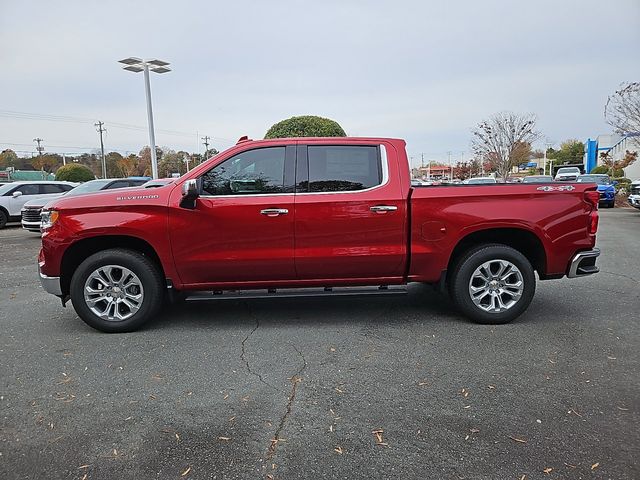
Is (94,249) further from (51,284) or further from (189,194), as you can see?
(189,194)

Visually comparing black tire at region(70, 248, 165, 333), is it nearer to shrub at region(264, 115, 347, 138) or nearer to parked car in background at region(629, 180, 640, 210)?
shrub at region(264, 115, 347, 138)

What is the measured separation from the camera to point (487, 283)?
4.85 meters

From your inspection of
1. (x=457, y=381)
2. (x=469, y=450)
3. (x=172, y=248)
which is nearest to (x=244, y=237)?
(x=172, y=248)

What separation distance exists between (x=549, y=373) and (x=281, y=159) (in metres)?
3.14

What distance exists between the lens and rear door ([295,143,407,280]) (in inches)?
183

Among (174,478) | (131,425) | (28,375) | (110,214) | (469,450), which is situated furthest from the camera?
(110,214)

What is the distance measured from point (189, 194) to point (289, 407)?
2.33 metres

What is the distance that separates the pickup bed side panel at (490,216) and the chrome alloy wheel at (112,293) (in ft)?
9.54

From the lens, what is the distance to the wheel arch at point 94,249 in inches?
187

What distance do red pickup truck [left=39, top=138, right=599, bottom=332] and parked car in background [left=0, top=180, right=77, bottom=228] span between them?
1322 centimetres

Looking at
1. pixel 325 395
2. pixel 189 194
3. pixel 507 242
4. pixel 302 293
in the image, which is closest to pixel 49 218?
pixel 189 194

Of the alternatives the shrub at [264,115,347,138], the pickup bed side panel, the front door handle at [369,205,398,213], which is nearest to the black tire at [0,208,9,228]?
the shrub at [264,115,347,138]

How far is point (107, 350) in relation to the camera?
4309mm

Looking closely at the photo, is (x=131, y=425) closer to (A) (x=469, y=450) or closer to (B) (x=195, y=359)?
(B) (x=195, y=359)
